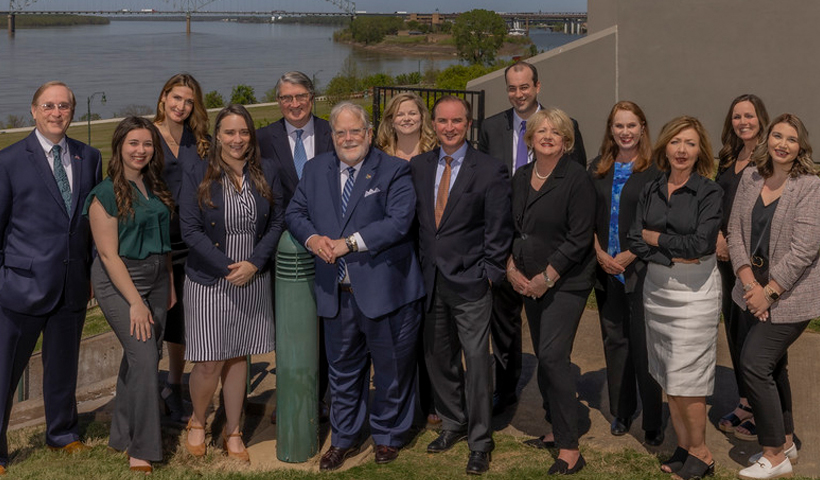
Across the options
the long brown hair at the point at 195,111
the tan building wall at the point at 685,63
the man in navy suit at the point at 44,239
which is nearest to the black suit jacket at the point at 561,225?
the long brown hair at the point at 195,111

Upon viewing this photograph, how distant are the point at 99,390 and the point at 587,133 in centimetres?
1121

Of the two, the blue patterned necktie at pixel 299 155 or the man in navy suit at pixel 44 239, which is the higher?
the blue patterned necktie at pixel 299 155

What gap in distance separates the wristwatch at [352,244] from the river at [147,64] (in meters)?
65.5

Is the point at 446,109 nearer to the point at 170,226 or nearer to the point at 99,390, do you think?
the point at 170,226

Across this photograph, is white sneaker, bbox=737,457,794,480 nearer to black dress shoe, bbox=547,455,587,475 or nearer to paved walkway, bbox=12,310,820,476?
paved walkway, bbox=12,310,820,476

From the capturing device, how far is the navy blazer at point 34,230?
15.3ft

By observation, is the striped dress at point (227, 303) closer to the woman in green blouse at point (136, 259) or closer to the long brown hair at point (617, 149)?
the woman in green blouse at point (136, 259)

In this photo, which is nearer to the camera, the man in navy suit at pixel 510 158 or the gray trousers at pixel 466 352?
the gray trousers at pixel 466 352

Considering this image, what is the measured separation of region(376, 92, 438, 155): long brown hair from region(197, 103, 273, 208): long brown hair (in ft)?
2.64

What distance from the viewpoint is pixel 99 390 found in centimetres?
638

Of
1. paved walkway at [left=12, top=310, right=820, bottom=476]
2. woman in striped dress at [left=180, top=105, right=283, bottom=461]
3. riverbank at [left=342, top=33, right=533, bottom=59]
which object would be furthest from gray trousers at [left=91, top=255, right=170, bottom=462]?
riverbank at [left=342, top=33, right=533, bottom=59]

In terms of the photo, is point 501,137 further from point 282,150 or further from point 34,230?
point 34,230

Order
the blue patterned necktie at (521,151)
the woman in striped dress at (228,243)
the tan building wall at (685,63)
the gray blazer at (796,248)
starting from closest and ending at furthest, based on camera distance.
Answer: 1. the gray blazer at (796,248)
2. the woman in striped dress at (228,243)
3. the blue patterned necktie at (521,151)
4. the tan building wall at (685,63)

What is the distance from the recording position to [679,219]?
444 cm
